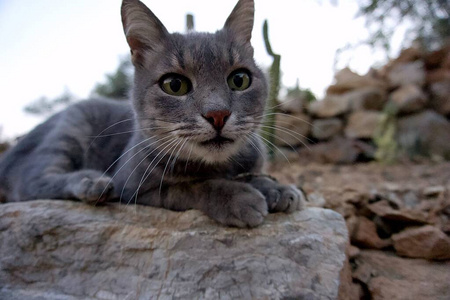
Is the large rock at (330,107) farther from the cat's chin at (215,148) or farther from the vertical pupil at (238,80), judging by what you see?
the cat's chin at (215,148)

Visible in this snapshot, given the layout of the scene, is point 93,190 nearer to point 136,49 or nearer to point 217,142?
point 217,142

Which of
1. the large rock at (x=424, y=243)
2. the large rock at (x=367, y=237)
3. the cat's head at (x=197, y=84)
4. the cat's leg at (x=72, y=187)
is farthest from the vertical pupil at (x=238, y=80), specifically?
the large rock at (x=424, y=243)

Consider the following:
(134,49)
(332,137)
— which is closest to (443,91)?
(332,137)

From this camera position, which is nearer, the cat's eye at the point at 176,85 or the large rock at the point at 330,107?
the cat's eye at the point at 176,85

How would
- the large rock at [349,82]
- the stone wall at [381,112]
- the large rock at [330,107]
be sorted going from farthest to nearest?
1. the large rock at [349,82]
2. the large rock at [330,107]
3. the stone wall at [381,112]

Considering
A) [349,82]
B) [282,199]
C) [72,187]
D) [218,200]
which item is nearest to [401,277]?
[282,199]

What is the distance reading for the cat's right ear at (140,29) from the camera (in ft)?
6.35

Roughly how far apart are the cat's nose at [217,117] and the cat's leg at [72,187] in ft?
2.51

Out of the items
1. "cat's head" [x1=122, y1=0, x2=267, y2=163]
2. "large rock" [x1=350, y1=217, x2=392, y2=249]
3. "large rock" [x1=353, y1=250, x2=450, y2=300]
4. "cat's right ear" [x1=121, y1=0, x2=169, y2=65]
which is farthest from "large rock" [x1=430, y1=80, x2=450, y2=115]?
"cat's right ear" [x1=121, y1=0, x2=169, y2=65]

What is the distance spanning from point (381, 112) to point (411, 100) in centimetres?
52

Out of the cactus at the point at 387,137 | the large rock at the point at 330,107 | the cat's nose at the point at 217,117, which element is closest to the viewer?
the cat's nose at the point at 217,117

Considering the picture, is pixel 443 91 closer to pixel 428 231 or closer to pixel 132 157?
pixel 428 231

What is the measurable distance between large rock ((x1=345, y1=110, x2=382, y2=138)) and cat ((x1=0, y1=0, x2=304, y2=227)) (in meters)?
4.16

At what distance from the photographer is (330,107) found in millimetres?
6191
